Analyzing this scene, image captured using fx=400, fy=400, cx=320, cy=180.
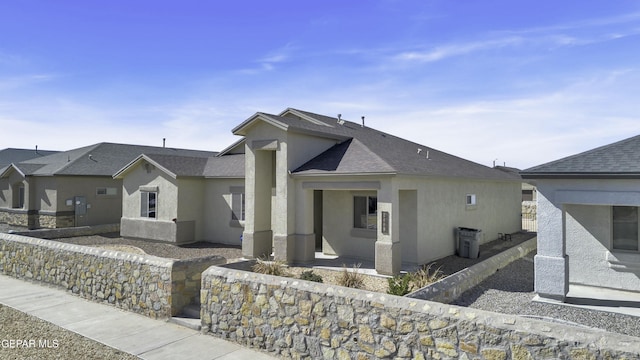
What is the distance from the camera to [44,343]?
7867 millimetres

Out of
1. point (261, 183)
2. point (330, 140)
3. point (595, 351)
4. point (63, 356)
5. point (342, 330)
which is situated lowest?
point (63, 356)

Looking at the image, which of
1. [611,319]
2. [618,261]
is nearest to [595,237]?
[618,261]

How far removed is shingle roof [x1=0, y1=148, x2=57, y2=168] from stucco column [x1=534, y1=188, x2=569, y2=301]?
1786 inches

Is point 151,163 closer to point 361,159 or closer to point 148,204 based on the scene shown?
point 148,204

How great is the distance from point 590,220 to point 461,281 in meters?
4.31

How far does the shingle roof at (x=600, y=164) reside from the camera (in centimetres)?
912

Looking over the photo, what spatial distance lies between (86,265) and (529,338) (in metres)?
10.8

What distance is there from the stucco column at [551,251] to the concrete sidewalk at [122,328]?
6949 mm

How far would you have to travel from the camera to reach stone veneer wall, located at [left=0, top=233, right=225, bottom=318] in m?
9.15

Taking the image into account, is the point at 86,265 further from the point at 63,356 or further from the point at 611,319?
the point at 611,319

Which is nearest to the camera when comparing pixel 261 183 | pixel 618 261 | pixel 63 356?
pixel 63 356

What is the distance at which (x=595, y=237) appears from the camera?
1113cm

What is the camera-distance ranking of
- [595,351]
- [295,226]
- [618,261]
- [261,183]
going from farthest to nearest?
[261,183], [295,226], [618,261], [595,351]

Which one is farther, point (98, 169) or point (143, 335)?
point (98, 169)
